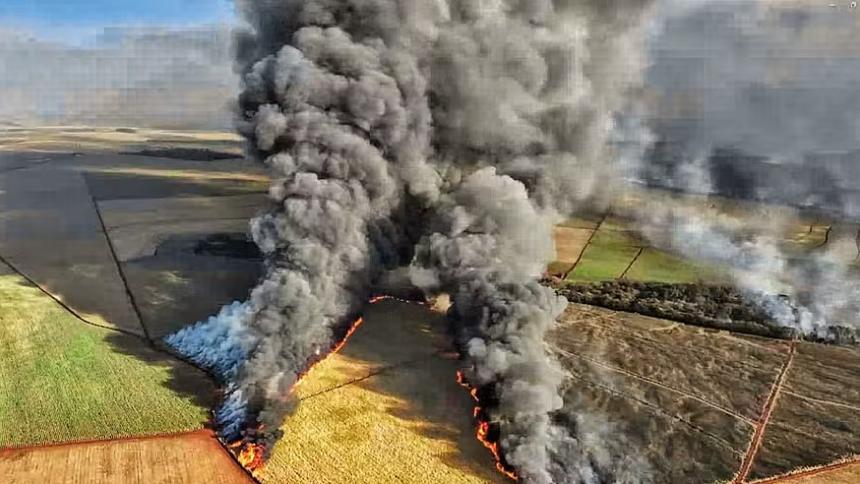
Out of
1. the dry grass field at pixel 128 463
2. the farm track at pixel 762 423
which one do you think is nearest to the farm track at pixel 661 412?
the farm track at pixel 762 423

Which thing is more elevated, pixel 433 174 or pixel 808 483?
pixel 433 174

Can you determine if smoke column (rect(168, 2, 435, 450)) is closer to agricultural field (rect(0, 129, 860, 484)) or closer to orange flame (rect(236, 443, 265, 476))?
orange flame (rect(236, 443, 265, 476))

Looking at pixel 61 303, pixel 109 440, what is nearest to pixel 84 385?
pixel 109 440

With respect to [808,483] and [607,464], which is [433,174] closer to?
[607,464]

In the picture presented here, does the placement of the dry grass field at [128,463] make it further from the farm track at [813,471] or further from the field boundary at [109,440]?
the farm track at [813,471]

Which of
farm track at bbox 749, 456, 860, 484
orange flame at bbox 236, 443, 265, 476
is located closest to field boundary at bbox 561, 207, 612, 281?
farm track at bbox 749, 456, 860, 484

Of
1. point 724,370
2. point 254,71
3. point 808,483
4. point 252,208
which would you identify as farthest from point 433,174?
point 252,208
